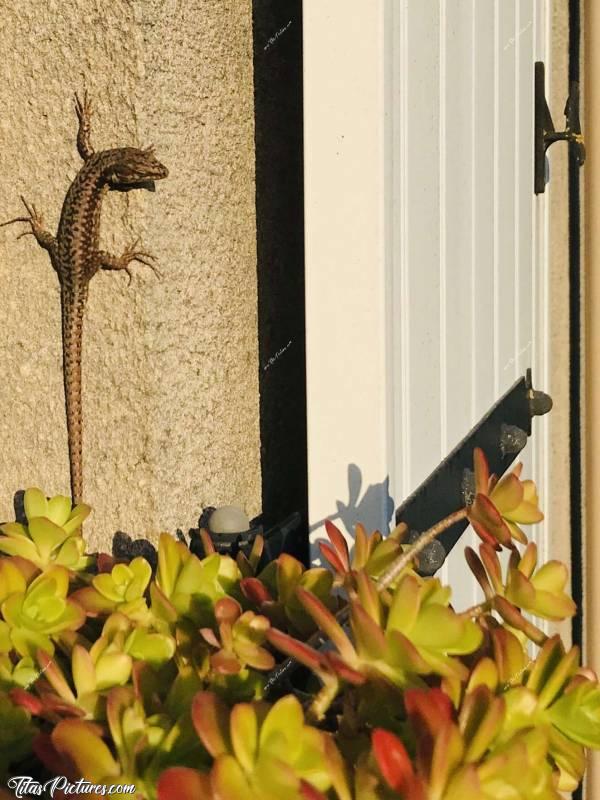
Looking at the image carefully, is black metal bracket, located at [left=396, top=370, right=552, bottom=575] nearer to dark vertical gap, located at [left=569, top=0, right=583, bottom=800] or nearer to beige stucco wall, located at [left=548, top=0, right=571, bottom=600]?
beige stucco wall, located at [left=548, top=0, right=571, bottom=600]

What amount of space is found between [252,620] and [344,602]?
13cm

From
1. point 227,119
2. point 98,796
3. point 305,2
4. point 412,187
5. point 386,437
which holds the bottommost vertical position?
point 98,796

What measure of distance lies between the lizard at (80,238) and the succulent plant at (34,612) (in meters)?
0.52

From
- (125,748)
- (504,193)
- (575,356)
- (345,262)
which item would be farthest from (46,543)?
(575,356)

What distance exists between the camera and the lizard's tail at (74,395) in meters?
1.47

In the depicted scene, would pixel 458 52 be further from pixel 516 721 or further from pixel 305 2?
pixel 516 721

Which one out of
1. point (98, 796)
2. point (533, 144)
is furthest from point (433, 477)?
point (533, 144)

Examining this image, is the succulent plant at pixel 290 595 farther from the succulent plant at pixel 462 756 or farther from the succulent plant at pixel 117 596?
the succulent plant at pixel 462 756

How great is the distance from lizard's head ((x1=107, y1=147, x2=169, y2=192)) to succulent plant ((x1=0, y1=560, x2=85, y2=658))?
0.57 m

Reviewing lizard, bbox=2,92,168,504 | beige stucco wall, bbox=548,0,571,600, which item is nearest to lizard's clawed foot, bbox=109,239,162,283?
lizard, bbox=2,92,168,504

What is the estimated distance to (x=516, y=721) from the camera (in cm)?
78

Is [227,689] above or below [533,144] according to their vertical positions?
below

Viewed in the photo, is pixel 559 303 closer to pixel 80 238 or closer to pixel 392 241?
pixel 392 241

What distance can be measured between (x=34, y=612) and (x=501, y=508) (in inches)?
19.8
